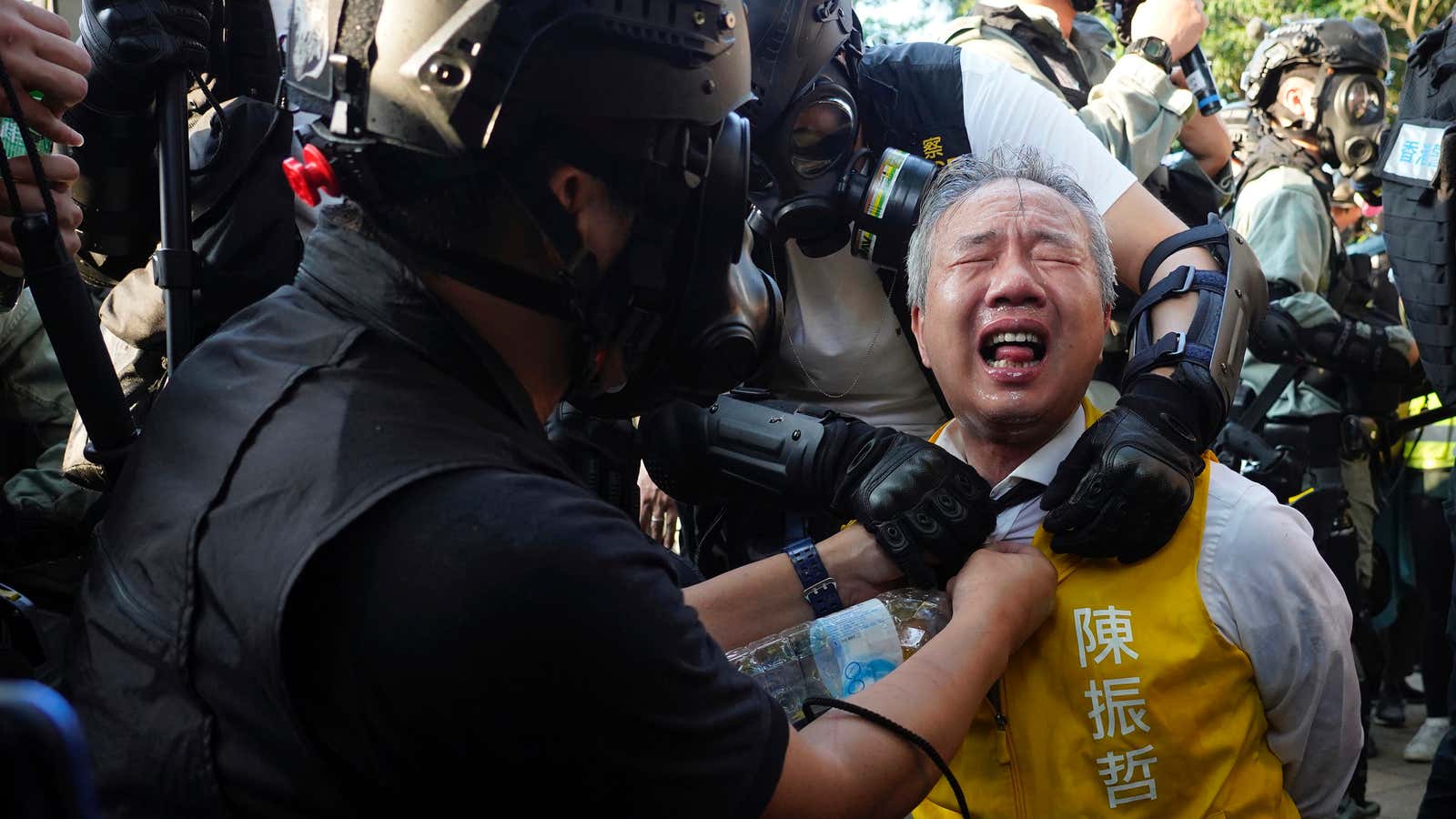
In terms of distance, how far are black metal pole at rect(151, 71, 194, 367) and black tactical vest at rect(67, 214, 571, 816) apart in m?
1.16

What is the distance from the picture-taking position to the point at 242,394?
1410mm

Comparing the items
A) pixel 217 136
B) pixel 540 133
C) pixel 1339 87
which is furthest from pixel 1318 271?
pixel 540 133

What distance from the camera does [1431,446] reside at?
6.41m

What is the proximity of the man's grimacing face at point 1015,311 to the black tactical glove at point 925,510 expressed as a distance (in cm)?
14

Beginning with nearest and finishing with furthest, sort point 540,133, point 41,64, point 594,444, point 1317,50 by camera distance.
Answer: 1. point 540,133
2. point 41,64
3. point 594,444
4. point 1317,50

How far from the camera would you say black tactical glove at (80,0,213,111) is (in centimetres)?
257

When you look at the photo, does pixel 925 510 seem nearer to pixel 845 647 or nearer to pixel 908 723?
pixel 845 647

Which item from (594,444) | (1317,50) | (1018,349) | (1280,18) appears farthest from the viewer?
(1280,18)

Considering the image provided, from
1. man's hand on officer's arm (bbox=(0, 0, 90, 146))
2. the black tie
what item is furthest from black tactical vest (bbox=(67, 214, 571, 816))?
the black tie

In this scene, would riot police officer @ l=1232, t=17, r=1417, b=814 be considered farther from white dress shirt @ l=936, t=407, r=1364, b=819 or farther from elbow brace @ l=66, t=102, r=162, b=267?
elbow brace @ l=66, t=102, r=162, b=267

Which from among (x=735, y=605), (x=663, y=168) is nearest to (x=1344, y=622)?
(x=735, y=605)

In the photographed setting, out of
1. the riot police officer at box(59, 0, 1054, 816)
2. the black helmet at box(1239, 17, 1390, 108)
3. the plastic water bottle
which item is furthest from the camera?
the black helmet at box(1239, 17, 1390, 108)

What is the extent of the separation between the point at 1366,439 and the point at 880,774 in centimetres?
503

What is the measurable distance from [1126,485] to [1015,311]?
0.38 m
